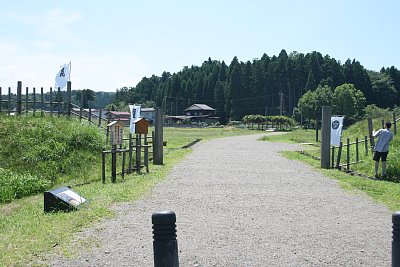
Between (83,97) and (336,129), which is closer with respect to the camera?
(336,129)

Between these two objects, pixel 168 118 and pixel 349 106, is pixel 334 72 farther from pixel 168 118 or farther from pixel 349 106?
pixel 168 118

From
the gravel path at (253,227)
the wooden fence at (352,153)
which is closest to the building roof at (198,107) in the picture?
the wooden fence at (352,153)

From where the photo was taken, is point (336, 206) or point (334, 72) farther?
point (334, 72)

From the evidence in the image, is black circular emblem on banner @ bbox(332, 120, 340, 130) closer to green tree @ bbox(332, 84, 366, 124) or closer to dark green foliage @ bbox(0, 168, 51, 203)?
dark green foliage @ bbox(0, 168, 51, 203)

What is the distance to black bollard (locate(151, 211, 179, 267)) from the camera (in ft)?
13.3

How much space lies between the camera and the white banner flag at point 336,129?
58.6 ft

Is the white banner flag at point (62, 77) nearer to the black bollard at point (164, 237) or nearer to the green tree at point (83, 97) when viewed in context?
the green tree at point (83, 97)

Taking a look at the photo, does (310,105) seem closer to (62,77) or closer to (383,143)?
(62,77)

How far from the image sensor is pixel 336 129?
59.2 ft

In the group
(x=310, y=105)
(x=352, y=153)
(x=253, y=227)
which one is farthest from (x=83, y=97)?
(x=310, y=105)

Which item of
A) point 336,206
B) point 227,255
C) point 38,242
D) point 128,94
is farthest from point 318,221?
point 128,94

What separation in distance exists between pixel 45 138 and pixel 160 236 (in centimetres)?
1465

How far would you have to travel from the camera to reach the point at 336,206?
9703 millimetres

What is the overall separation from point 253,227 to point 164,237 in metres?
3.74
